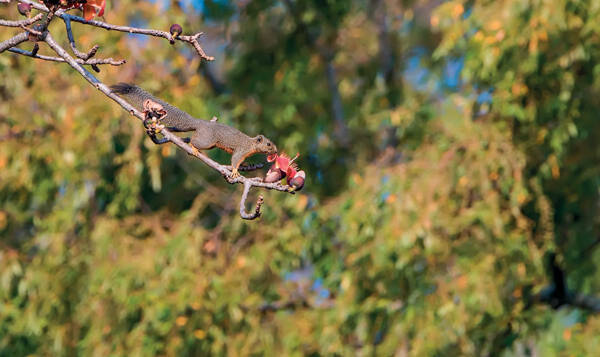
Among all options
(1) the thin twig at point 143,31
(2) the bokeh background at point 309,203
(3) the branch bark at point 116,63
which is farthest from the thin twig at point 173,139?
(2) the bokeh background at point 309,203

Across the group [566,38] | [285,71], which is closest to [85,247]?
[285,71]

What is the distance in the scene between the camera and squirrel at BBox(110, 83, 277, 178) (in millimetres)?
2723

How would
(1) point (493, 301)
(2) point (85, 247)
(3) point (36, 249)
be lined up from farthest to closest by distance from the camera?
(3) point (36, 249)
(2) point (85, 247)
(1) point (493, 301)

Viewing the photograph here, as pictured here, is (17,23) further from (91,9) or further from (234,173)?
(234,173)

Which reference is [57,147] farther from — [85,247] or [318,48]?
[318,48]

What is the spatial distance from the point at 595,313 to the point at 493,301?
1218 mm

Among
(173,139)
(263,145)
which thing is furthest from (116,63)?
(263,145)

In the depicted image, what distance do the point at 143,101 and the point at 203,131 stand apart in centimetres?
20

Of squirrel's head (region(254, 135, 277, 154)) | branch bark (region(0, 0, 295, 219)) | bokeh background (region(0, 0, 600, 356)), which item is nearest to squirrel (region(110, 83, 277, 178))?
squirrel's head (region(254, 135, 277, 154))

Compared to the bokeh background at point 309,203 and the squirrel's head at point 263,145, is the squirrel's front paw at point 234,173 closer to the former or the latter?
the squirrel's head at point 263,145

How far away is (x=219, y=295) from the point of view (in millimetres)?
6305

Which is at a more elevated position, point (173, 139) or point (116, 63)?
point (116, 63)

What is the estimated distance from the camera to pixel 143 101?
2.71m

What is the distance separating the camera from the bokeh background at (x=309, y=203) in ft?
19.7
